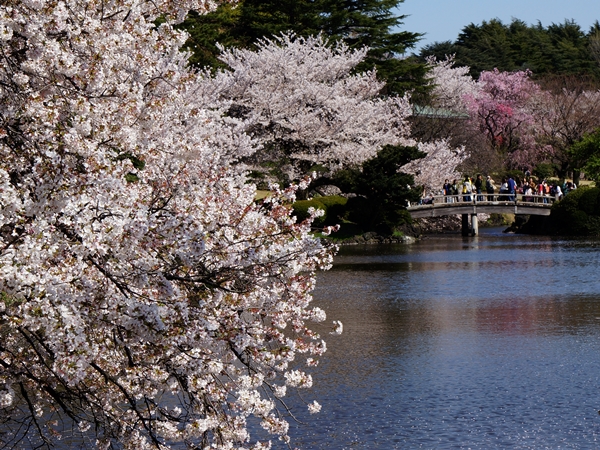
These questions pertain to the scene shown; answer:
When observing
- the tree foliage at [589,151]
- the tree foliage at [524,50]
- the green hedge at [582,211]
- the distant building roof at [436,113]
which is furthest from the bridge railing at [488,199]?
the tree foliage at [524,50]

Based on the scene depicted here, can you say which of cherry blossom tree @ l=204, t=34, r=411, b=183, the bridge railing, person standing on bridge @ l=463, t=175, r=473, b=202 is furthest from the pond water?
person standing on bridge @ l=463, t=175, r=473, b=202

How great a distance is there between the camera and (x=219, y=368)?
7289 millimetres

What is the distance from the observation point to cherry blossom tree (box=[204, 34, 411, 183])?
42.2m

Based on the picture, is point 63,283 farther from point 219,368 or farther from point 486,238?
point 486,238

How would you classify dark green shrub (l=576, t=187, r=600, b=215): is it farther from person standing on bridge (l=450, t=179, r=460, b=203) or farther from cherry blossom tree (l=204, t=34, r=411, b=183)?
cherry blossom tree (l=204, t=34, r=411, b=183)

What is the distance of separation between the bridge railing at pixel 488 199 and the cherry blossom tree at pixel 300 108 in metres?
3.63

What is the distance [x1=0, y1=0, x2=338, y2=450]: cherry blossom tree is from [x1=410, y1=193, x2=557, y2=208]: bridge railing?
121 ft

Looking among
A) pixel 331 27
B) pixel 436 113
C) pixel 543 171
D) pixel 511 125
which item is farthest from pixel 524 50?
pixel 331 27

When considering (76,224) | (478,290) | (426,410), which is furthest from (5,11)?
(478,290)

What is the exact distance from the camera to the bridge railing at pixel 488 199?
46.0 metres

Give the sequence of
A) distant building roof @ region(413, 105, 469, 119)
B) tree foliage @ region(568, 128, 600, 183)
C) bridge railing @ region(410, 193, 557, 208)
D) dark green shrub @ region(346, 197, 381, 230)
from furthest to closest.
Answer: distant building roof @ region(413, 105, 469, 119)
tree foliage @ region(568, 128, 600, 183)
bridge railing @ region(410, 193, 557, 208)
dark green shrub @ region(346, 197, 381, 230)

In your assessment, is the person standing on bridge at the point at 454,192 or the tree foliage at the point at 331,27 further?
the tree foliage at the point at 331,27

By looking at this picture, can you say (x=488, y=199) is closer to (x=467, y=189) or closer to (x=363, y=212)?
(x=467, y=189)

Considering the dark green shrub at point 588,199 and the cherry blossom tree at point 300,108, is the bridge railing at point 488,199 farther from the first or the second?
the cherry blossom tree at point 300,108
